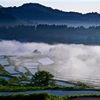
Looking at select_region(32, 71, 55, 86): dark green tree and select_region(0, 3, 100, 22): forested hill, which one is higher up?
select_region(0, 3, 100, 22): forested hill

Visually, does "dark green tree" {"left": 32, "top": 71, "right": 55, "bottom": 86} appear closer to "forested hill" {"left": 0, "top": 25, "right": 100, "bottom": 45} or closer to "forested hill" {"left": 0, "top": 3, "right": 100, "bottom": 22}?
"forested hill" {"left": 0, "top": 25, "right": 100, "bottom": 45}

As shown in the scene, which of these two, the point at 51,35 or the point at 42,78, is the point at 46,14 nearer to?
the point at 51,35

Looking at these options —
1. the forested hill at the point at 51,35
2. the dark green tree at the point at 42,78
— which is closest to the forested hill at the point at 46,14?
the forested hill at the point at 51,35

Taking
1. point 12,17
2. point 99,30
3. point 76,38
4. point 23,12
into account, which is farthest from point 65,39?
point 23,12

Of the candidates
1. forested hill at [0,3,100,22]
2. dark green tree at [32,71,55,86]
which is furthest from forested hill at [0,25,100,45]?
dark green tree at [32,71,55,86]

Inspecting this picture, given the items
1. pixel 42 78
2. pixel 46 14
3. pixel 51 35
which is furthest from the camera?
pixel 46 14

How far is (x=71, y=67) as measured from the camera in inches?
901

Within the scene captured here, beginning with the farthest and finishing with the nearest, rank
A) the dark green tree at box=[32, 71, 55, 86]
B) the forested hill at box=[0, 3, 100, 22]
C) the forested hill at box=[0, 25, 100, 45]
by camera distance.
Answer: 1. the forested hill at box=[0, 3, 100, 22]
2. the forested hill at box=[0, 25, 100, 45]
3. the dark green tree at box=[32, 71, 55, 86]

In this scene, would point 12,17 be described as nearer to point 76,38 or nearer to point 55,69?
point 76,38

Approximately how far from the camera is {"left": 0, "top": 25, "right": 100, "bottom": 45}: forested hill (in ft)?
157

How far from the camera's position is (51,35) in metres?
50.2

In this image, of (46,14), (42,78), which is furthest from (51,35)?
(42,78)

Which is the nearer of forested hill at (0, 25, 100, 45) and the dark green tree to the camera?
the dark green tree

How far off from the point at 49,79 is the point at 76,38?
35.9 meters
